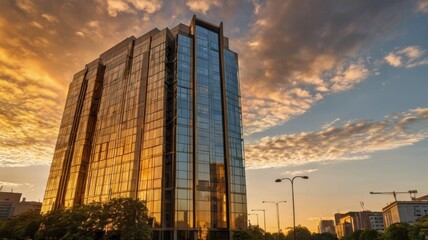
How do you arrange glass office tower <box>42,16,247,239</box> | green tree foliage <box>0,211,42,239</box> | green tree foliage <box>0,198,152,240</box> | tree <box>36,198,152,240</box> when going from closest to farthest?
tree <box>36,198,152,240</box>, green tree foliage <box>0,198,152,240</box>, green tree foliage <box>0,211,42,239</box>, glass office tower <box>42,16,247,239</box>

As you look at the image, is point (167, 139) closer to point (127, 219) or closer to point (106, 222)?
point (127, 219)

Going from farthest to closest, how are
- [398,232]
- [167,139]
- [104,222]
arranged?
[398,232], [167,139], [104,222]

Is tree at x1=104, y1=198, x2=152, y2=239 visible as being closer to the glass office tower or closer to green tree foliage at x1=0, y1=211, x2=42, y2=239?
the glass office tower

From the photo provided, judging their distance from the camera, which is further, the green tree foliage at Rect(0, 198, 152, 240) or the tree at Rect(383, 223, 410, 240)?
the tree at Rect(383, 223, 410, 240)

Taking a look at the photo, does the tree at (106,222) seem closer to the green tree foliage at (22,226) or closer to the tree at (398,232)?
the green tree foliage at (22,226)

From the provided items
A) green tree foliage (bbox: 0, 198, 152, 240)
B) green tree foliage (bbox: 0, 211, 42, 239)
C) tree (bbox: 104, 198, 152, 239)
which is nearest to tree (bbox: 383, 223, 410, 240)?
green tree foliage (bbox: 0, 198, 152, 240)

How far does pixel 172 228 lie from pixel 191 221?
189 inches

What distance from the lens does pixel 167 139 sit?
88.9 meters

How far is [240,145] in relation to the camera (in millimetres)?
94625

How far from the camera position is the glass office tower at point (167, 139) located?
268ft

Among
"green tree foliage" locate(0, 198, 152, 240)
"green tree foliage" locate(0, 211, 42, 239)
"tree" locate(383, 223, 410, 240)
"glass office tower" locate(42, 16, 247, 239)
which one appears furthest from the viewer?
"tree" locate(383, 223, 410, 240)

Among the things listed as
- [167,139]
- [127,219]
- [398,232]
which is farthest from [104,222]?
[398,232]

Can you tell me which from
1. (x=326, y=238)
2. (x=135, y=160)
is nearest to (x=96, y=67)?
(x=135, y=160)

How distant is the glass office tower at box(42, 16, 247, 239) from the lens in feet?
268
